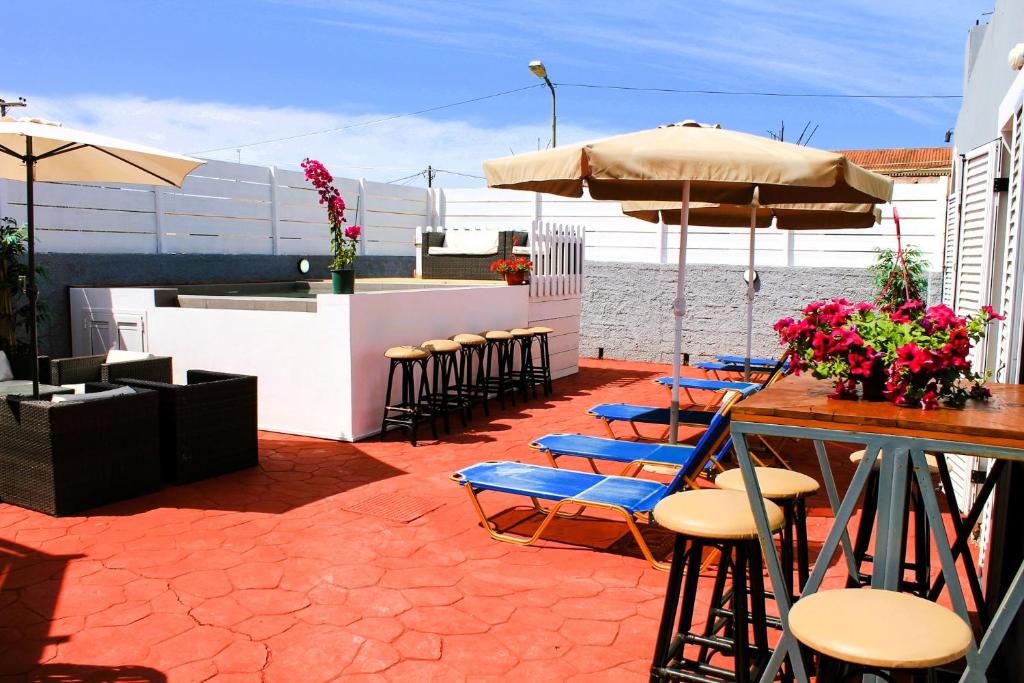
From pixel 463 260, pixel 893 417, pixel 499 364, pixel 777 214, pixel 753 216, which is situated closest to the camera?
pixel 893 417

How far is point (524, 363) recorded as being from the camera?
30.1 ft

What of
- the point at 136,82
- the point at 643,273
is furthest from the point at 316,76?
the point at 643,273

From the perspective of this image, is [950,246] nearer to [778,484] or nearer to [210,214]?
[778,484]

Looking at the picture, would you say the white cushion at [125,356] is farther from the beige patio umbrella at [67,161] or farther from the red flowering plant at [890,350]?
the red flowering plant at [890,350]

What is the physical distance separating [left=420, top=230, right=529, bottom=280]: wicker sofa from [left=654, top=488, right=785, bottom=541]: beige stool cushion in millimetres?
9141

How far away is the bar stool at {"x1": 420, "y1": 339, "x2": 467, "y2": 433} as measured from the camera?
7.37 metres

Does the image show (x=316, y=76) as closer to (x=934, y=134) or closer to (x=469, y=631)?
(x=934, y=134)

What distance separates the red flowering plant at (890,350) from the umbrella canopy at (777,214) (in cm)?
489

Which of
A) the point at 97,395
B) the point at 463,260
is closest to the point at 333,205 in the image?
the point at 97,395

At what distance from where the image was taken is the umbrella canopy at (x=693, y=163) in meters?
4.69

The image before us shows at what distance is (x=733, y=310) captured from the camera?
11961 millimetres

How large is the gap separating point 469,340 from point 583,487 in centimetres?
356

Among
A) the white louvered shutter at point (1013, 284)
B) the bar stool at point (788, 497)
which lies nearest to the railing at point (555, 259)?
the white louvered shutter at point (1013, 284)

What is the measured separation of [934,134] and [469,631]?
21.3 metres
